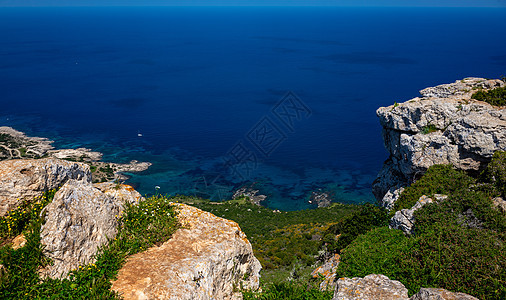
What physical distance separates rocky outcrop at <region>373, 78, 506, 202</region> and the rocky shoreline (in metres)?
46.8

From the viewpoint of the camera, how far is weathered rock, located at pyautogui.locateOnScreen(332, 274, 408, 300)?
8438mm

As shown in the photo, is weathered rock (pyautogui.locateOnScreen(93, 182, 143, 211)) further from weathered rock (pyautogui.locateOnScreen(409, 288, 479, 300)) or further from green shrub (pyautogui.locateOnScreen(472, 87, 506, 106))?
green shrub (pyautogui.locateOnScreen(472, 87, 506, 106))

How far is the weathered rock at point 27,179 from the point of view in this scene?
8.46 metres

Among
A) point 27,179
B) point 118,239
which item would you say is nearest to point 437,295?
point 118,239

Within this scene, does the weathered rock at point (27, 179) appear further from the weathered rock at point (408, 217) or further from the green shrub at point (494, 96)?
the green shrub at point (494, 96)

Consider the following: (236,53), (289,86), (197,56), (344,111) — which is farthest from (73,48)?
(344,111)

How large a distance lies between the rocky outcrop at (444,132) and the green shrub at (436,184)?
31.3 inches

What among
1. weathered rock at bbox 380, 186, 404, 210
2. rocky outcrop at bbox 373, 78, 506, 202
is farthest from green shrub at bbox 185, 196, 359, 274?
rocky outcrop at bbox 373, 78, 506, 202

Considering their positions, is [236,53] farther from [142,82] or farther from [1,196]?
[1,196]

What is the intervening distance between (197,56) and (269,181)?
5224 inches

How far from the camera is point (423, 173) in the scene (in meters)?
17.9

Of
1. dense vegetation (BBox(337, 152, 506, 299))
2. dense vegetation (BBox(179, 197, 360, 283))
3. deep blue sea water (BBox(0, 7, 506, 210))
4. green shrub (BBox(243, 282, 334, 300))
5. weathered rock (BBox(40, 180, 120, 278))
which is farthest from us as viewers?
deep blue sea water (BBox(0, 7, 506, 210))

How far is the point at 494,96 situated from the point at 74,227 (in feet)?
70.0

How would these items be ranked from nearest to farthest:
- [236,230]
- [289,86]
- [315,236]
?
[236,230] → [315,236] → [289,86]
